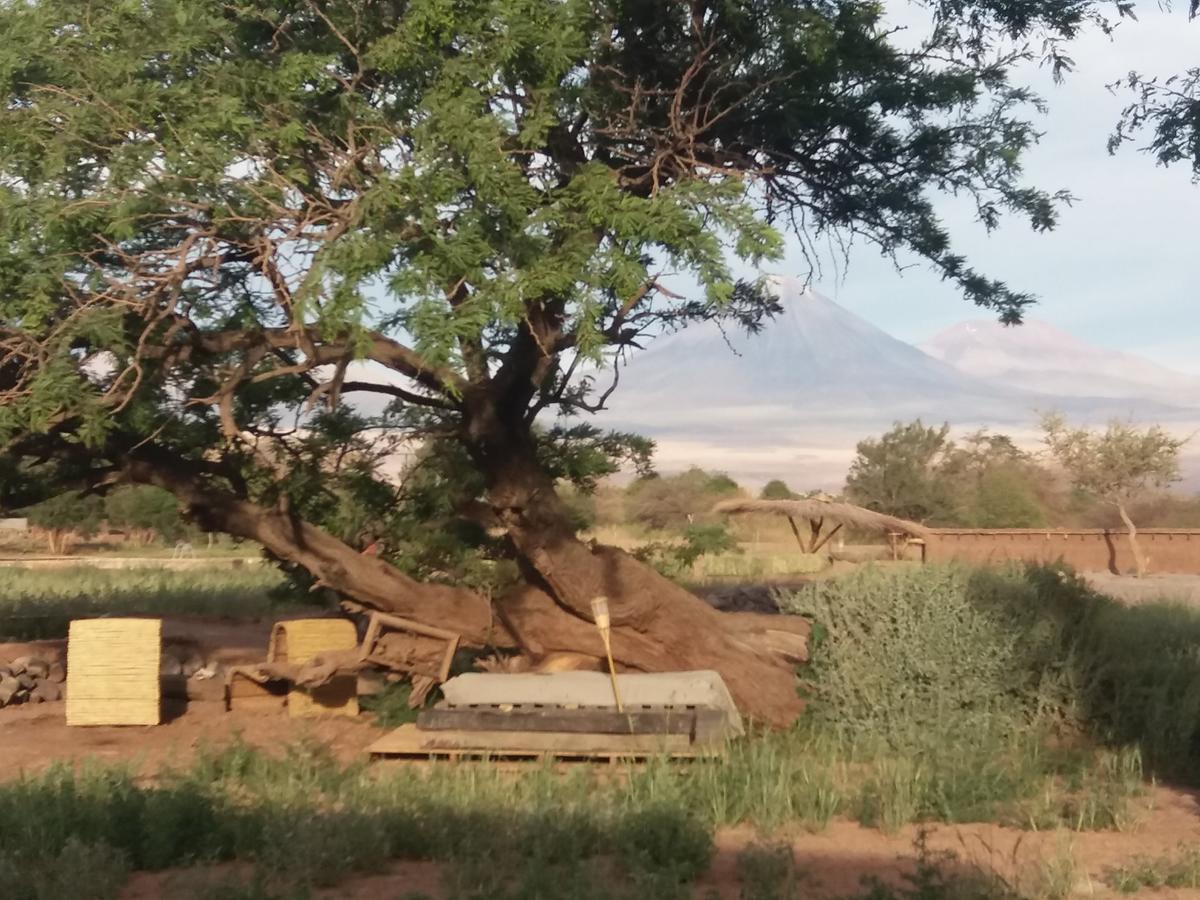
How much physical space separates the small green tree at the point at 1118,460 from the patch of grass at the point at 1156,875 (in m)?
37.7

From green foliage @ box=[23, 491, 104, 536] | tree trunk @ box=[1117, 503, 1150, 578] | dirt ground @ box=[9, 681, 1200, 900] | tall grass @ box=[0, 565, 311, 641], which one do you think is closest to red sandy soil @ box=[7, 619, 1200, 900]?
dirt ground @ box=[9, 681, 1200, 900]

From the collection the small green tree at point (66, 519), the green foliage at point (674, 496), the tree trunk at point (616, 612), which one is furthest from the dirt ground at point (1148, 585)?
the small green tree at point (66, 519)

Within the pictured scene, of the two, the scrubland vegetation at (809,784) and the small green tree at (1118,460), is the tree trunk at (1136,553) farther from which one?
→ the scrubland vegetation at (809,784)

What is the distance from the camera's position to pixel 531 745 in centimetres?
1058

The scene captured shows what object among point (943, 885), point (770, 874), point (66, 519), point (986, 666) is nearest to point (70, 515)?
point (66, 519)

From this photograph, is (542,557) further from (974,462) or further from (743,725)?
(974,462)

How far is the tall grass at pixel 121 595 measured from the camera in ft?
63.8

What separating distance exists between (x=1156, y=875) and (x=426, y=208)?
A: 6201 mm

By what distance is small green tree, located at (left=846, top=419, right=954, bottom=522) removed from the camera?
47875mm

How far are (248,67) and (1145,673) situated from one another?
9.04 metres

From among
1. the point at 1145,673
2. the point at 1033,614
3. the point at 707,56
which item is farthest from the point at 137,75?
the point at 1145,673

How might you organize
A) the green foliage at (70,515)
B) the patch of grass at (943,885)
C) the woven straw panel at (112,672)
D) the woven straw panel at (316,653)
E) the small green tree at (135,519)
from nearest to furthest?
the patch of grass at (943,885) → the woven straw panel at (112,672) → the woven straw panel at (316,653) → the small green tree at (135,519) → the green foliage at (70,515)

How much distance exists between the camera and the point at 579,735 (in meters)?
10.5

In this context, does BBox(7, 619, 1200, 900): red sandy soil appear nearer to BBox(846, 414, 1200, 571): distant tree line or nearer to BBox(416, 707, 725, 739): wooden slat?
BBox(416, 707, 725, 739): wooden slat
